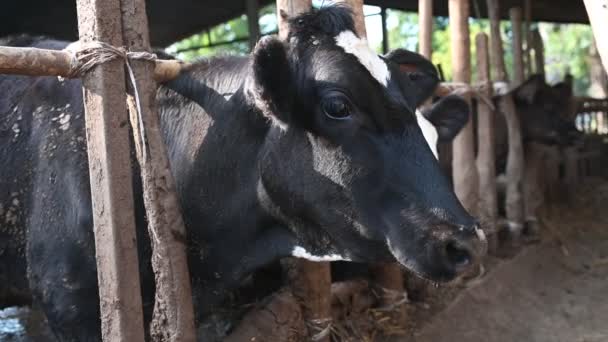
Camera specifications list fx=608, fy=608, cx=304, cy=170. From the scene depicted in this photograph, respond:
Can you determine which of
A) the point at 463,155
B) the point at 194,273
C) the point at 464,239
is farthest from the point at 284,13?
the point at 463,155

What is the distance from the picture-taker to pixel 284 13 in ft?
8.82

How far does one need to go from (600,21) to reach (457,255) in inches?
34.1

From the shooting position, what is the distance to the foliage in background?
10852mm

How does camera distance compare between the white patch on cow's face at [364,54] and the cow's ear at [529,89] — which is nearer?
the white patch on cow's face at [364,54]

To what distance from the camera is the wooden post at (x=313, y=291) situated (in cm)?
316

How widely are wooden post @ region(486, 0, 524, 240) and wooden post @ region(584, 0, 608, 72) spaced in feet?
14.1

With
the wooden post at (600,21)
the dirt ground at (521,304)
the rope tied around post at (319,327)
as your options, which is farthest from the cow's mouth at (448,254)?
the dirt ground at (521,304)

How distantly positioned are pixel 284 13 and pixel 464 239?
4.48 ft

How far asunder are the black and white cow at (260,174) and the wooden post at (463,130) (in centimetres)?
220

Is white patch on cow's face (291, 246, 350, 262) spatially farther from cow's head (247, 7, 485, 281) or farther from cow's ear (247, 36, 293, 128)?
cow's ear (247, 36, 293, 128)

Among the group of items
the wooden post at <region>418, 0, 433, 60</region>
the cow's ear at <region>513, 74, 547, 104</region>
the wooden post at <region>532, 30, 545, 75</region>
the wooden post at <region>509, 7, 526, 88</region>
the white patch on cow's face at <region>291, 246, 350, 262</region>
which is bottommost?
the white patch on cow's face at <region>291, 246, 350, 262</region>

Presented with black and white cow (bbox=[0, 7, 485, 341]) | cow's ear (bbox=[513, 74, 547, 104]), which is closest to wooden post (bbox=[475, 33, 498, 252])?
cow's ear (bbox=[513, 74, 547, 104])

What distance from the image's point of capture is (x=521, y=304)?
4770 millimetres

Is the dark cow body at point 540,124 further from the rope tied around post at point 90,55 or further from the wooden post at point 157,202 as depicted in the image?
the rope tied around post at point 90,55
